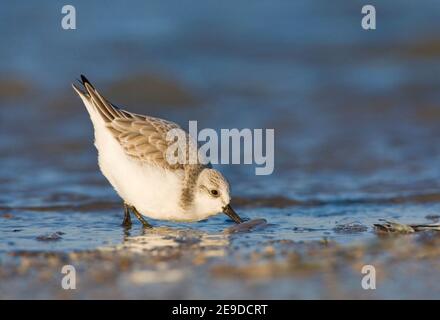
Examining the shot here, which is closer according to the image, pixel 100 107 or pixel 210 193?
pixel 210 193

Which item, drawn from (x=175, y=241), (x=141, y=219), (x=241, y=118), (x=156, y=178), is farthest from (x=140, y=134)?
(x=241, y=118)

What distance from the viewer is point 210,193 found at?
26.0ft

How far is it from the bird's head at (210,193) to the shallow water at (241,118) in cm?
30

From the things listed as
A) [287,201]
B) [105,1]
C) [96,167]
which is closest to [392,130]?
[287,201]

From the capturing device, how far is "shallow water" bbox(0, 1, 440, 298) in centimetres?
714

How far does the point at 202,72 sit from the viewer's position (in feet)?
52.9

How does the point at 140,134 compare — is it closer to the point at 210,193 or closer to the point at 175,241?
the point at 210,193

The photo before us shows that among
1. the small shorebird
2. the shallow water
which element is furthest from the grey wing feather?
the shallow water

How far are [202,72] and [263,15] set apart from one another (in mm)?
A: 3391

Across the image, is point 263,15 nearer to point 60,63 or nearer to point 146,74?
point 146,74

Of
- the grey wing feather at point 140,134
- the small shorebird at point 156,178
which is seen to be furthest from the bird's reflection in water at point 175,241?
the grey wing feather at point 140,134

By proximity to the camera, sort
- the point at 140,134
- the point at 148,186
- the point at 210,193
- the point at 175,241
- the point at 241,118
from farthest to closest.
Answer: the point at 241,118, the point at 140,134, the point at 210,193, the point at 148,186, the point at 175,241

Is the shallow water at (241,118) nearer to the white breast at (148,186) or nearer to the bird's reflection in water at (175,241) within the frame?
the bird's reflection in water at (175,241)

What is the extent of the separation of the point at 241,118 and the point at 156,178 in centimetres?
613
